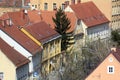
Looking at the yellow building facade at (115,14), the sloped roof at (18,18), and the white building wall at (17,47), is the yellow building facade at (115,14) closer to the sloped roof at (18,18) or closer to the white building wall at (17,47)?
the sloped roof at (18,18)

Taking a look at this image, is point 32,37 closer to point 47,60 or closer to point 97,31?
point 47,60

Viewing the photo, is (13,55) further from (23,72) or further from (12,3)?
(12,3)

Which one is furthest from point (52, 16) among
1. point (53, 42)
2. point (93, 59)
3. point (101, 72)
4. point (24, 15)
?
point (101, 72)

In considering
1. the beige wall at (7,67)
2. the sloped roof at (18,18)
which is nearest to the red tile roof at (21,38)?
the beige wall at (7,67)

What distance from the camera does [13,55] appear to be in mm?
73562

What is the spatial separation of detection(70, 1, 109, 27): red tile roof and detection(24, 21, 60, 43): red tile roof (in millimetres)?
11921

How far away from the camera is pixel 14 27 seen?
81812 millimetres

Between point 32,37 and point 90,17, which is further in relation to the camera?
point 90,17

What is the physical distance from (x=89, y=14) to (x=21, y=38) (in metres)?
26.2

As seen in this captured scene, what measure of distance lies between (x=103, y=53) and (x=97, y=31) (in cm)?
2027

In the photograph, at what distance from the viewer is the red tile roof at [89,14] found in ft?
333

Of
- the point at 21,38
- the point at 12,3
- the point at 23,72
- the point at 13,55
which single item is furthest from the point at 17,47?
the point at 12,3

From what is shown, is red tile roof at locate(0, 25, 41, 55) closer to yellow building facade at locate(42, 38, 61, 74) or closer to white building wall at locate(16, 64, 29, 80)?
white building wall at locate(16, 64, 29, 80)

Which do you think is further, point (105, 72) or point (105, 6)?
point (105, 6)
